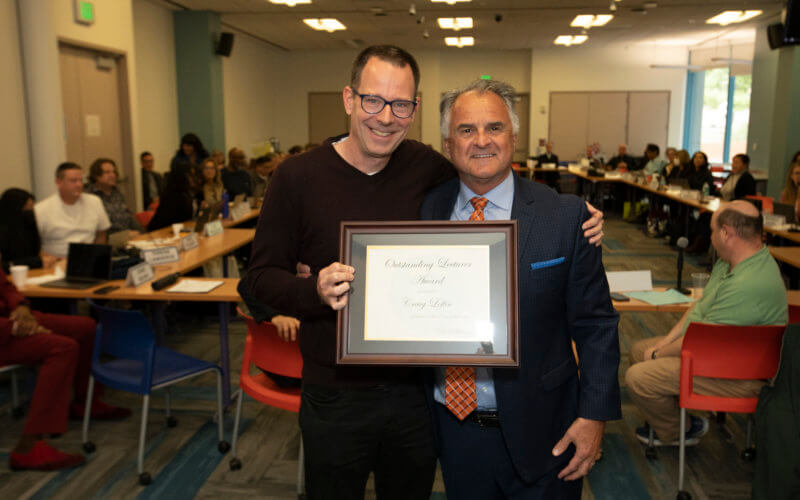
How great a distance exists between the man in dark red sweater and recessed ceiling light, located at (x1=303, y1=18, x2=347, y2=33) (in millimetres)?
10542

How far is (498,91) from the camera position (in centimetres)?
153

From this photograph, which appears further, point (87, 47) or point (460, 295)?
point (87, 47)

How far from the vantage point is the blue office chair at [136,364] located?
305cm

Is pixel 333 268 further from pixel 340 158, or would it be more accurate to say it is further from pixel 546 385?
pixel 546 385

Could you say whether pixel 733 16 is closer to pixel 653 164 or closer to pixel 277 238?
pixel 653 164

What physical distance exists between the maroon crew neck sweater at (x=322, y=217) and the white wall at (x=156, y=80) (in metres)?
8.76

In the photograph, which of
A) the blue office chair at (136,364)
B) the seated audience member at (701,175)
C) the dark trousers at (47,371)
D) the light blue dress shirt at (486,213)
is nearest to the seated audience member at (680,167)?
the seated audience member at (701,175)

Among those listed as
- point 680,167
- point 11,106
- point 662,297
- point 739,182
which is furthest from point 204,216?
point 680,167

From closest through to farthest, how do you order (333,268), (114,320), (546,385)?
(333,268) < (546,385) < (114,320)

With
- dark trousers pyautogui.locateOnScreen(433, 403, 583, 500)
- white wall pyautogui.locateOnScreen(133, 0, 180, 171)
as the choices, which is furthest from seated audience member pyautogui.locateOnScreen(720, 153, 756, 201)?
white wall pyautogui.locateOnScreen(133, 0, 180, 171)

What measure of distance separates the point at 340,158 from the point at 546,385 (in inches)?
29.7

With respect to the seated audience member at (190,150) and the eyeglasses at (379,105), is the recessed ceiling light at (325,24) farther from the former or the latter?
the eyeglasses at (379,105)

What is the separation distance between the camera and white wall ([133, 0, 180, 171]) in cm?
984

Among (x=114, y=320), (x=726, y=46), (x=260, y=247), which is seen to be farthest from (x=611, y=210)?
(x=260, y=247)
